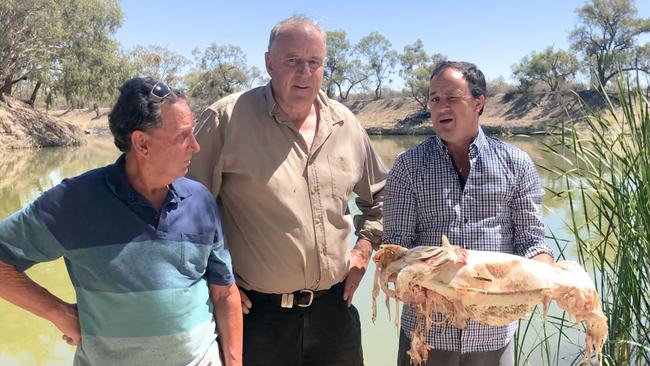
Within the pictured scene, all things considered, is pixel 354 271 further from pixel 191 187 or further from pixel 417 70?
pixel 417 70

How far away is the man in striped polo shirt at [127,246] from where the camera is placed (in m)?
1.70

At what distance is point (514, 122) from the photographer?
4006 centimetres

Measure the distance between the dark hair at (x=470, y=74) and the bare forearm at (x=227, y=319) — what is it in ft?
3.93

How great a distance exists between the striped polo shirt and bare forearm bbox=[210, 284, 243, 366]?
0.61 feet

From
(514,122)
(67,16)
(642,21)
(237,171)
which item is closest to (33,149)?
(67,16)

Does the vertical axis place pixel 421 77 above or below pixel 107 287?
above

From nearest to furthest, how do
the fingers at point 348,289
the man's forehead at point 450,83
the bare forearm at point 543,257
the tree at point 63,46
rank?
the bare forearm at point 543,257 < the man's forehead at point 450,83 < the fingers at point 348,289 < the tree at point 63,46

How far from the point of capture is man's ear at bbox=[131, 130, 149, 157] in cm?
176

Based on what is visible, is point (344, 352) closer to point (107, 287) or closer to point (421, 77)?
point (107, 287)

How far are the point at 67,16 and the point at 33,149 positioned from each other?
7.12 meters

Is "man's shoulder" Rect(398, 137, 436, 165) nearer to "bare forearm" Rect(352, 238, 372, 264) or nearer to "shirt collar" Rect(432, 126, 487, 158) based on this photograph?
"shirt collar" Rect(432, 126, 487, 158)

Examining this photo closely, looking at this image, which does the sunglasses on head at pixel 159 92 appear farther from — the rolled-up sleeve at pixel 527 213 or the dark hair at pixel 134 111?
the rolled-up sleeve at pixel 527 213

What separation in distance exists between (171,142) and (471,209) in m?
1.23

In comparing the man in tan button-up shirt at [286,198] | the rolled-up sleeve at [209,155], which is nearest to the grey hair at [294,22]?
the man in tan button-up shirt at [286,198]
